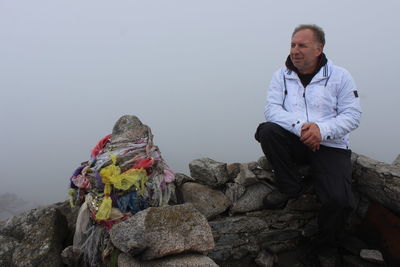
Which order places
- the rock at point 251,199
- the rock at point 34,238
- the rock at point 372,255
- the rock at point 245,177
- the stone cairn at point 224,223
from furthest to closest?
the rock at point 245,177, the rock at point 251,199, the rock at point 372,255, the rock at point 34,238, the stone cairn at point 224,223

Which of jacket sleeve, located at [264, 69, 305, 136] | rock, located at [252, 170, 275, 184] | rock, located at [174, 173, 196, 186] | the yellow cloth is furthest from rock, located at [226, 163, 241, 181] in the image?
the yellow cloth

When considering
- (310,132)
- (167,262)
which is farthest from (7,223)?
(310,132)

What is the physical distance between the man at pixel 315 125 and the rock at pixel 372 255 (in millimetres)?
428

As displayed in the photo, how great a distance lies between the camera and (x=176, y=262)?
2779 mm

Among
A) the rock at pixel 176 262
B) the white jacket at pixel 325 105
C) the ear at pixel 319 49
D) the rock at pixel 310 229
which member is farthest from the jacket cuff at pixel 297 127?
the rock at pixel 176 262

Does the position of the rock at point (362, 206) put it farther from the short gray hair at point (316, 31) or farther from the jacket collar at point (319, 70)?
the short gray hair at point (316, 31)

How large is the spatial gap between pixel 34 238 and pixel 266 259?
10.3 ft

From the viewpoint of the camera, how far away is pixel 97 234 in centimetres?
375

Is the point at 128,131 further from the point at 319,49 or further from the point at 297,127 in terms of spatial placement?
the point at 319,49

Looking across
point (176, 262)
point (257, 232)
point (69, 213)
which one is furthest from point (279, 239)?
point (69, 213)

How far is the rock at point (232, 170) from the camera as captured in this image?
5.03m

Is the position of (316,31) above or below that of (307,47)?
above

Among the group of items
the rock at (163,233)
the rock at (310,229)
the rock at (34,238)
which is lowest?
the rock at (310,229)

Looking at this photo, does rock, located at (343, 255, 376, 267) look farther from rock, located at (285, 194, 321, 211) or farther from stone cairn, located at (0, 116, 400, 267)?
rock, located at (285, 194, 321, 211)
